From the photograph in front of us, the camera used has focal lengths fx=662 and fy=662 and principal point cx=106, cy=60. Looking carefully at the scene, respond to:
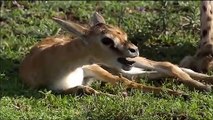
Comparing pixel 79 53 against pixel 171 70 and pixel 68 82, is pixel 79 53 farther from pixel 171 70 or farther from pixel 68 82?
pixel 171 70

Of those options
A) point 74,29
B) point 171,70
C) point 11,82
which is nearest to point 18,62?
point 11,82

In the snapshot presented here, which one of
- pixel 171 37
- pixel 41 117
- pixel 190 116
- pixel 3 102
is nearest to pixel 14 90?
pixel 3 102

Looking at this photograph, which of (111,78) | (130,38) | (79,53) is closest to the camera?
(79,53)

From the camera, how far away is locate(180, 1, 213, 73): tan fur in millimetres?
7436

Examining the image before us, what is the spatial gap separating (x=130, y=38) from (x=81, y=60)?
2.06 meters

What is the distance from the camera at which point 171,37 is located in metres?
8.72

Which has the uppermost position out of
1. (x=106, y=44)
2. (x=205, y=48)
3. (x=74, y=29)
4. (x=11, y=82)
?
(x=74, y=29)

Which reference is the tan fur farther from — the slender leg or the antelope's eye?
the antelope's eye

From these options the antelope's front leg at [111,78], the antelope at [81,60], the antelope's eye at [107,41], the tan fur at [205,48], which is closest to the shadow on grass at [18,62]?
the antelope at [81,60]

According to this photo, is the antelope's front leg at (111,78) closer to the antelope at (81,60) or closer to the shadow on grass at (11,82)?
the antelope at (81,60)

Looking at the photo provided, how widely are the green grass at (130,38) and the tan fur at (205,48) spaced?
1.50 ft

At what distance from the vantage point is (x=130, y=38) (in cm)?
866

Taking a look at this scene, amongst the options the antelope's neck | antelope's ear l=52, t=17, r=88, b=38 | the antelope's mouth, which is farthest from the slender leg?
antelope's ear l=52, t=17, r=88, b=38

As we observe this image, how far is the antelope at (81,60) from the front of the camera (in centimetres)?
648
